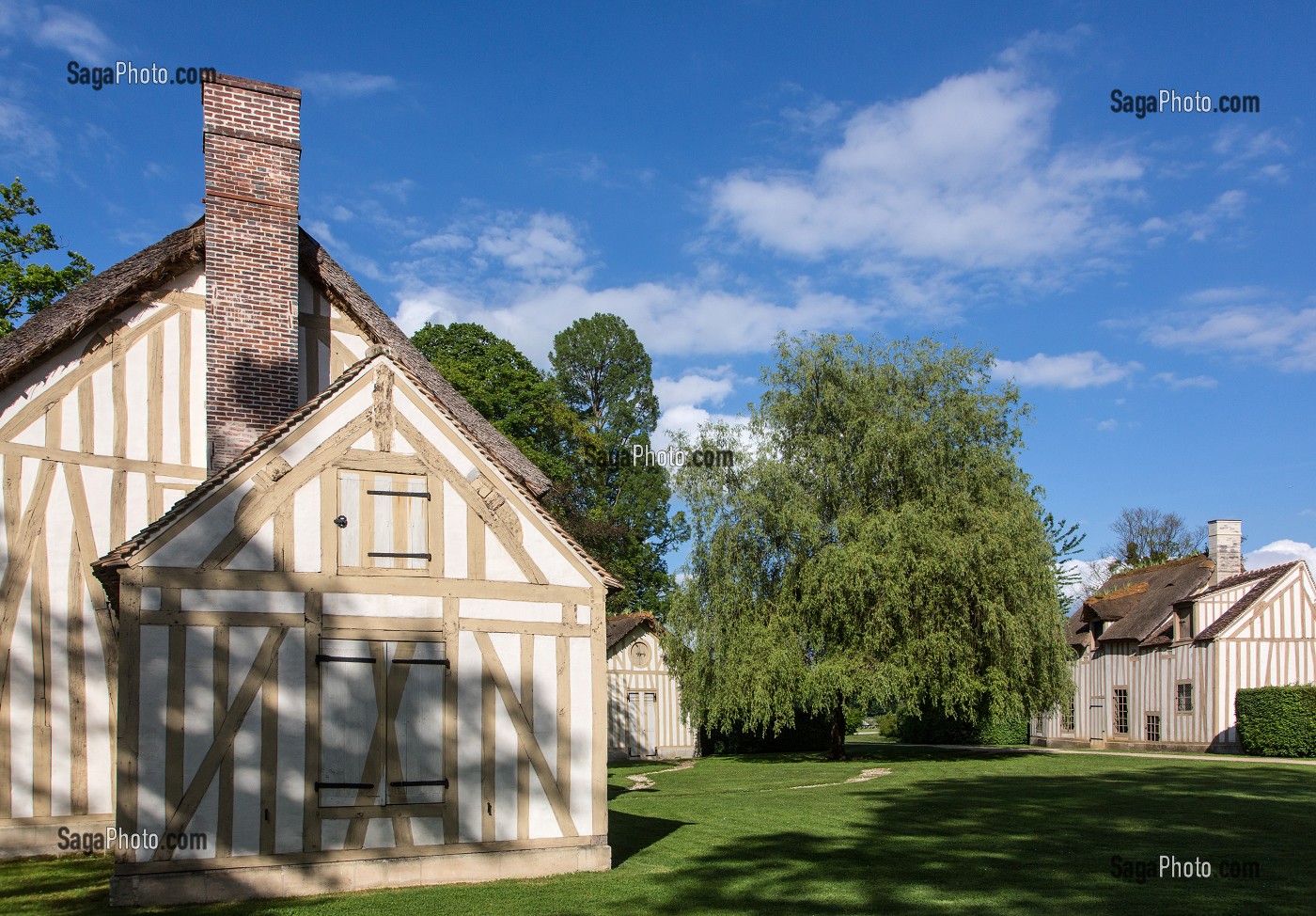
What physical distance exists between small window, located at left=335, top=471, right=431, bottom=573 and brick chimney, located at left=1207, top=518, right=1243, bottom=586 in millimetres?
28337

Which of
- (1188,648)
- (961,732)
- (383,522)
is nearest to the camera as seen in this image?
(383,522)

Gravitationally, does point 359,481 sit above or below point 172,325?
below

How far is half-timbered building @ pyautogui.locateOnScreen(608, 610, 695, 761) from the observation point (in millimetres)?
31797

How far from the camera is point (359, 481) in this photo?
9.74 meters

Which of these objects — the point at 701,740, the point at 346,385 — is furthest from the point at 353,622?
the point at 701,740

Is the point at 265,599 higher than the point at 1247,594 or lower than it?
higher

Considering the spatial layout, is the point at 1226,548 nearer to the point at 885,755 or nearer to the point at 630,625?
the point at 885,755

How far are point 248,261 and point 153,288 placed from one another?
1562 millimetres

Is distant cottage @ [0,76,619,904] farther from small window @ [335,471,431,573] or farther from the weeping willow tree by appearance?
the weeping willow tree

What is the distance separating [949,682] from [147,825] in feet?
64.2

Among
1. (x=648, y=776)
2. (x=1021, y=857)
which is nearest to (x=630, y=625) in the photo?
(x=648, y=776)

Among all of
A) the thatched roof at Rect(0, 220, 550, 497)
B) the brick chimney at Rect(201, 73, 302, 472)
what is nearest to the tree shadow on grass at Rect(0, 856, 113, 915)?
the brick chimney at Rect(201, 73, 302, 472)

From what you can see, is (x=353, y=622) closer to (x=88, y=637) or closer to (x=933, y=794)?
(x=88, y=637)

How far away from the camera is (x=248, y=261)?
11.7m
